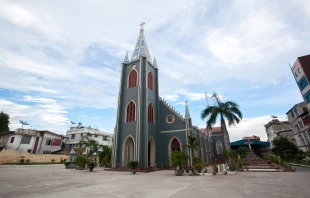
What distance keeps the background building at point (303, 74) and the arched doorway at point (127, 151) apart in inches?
1027

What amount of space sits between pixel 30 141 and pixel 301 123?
197 feet

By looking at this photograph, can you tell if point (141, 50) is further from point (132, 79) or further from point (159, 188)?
point (159, 188)

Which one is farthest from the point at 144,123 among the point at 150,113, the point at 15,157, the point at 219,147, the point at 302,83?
the point at 15,157

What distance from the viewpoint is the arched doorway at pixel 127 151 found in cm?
2122

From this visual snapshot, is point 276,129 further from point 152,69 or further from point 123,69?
point 123,69

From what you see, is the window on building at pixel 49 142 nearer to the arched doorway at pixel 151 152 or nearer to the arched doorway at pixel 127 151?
the arched doorway at pixel 127 151

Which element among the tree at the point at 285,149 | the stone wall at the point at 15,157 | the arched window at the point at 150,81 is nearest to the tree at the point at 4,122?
the stone wall at the point at 15,157

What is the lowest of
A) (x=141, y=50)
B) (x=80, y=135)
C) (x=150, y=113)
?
(x=150, y=113)

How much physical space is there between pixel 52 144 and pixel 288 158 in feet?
174

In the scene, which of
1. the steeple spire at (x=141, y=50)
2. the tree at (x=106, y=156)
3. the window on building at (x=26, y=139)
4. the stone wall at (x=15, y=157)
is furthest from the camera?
the window on building at (x=26, y=139)

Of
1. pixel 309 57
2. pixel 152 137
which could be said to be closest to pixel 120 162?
pixel 152 137

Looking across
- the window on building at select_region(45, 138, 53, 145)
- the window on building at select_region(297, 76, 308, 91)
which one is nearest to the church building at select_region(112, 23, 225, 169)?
the window on building at select_region(297, 76, 308, 91)

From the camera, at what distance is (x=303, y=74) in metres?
22.3

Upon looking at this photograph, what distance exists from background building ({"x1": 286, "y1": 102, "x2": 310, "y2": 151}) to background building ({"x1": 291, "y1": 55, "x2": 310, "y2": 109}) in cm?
534
